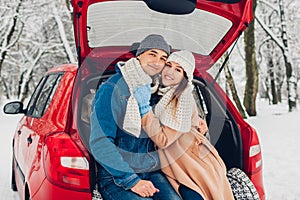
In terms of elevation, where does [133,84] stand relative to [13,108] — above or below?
above

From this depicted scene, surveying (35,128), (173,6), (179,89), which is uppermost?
(173,6)

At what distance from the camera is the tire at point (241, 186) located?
9.80 feet

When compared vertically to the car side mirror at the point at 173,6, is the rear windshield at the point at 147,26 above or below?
below

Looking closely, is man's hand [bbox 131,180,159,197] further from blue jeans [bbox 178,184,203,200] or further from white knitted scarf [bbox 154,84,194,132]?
white knitted scarf [bbox 154,84,194,132]

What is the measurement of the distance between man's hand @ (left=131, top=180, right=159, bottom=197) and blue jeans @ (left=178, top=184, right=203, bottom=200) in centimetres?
26

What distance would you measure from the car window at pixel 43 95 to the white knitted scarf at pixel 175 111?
1.18 metres

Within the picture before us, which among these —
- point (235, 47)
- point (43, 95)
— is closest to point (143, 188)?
point (43, 95)

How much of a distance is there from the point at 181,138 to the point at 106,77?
2.66 feet

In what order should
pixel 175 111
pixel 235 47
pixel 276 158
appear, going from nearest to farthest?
pixel 175 111, pixel 276 158, pixel 235 47

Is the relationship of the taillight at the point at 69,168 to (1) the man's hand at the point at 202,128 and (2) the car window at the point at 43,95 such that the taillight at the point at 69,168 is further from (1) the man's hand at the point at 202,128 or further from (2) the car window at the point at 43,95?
(2) the car window at the point at 43,95

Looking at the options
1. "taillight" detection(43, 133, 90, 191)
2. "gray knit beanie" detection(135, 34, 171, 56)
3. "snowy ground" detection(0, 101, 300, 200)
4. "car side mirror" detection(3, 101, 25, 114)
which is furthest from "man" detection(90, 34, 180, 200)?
"snowy ground" detection(0, 101, 300, 200)

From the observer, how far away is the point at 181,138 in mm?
2967

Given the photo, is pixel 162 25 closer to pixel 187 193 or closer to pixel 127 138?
pixel 127 138

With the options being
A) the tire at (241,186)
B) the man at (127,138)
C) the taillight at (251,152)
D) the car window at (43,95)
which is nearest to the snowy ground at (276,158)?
the car window at (43,95)
